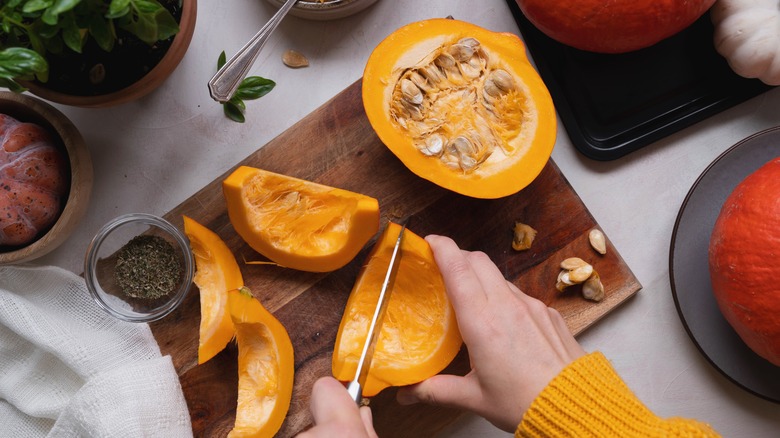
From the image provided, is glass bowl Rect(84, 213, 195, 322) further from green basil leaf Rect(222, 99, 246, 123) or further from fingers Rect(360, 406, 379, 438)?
fingers Rect(360, 406, 379, 438)

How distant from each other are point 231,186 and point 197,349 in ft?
1.22

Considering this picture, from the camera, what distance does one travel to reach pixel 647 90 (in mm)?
1363

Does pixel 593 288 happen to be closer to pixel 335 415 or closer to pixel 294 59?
pixel 335 415

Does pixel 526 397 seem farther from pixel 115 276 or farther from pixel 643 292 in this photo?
pixel 115 276

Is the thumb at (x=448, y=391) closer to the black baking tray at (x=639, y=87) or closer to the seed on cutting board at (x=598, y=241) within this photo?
the seed on cutting board at (x=598, y=241)

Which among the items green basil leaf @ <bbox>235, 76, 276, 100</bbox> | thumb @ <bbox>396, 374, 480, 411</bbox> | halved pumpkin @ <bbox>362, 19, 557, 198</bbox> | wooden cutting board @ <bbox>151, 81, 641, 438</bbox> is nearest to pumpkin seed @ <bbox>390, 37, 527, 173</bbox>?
halved pumpkin @ <bbox>362, 19, 557, 198</bbox>

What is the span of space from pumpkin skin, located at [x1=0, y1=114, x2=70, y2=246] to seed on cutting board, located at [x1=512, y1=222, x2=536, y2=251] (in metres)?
0.88

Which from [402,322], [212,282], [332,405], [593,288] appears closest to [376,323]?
[402,322]

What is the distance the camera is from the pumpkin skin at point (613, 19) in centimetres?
118

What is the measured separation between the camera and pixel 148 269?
1.32 metres

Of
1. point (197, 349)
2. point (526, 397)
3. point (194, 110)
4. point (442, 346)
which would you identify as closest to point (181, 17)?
point (194, 110)

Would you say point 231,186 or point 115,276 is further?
point 115,276

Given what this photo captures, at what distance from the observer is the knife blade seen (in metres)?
1.18

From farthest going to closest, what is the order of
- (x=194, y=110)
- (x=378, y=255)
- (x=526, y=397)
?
1. (x=194, y=110)
2. (x=378, y=255)
3. (x=526, y=397)
